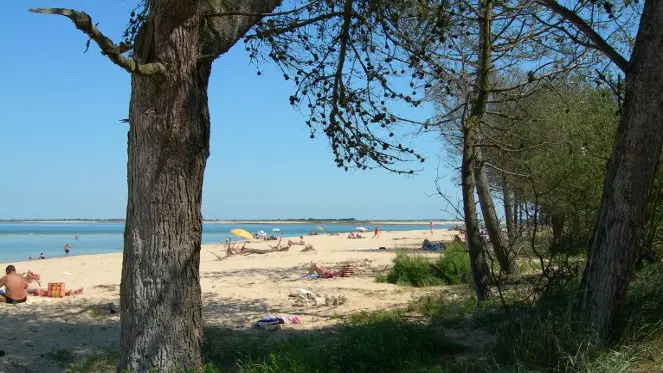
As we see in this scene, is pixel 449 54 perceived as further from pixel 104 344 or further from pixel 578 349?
pixel 104 344

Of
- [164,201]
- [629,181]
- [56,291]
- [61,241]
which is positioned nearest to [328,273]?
[56,291]

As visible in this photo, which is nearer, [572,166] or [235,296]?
[572,166]

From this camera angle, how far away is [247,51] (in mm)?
8078

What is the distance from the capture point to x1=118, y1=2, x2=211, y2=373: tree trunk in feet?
17.4

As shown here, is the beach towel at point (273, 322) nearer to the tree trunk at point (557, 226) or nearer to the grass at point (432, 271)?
the tree trunk at point (557, 226)

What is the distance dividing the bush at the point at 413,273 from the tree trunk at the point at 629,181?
8.67 m

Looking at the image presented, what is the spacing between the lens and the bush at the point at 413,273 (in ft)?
46.2

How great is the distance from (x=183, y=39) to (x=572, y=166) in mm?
6476

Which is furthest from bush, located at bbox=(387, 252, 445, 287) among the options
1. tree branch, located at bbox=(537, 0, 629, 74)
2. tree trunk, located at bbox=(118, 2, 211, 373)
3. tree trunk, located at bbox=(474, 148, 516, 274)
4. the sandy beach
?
tree trunk, located at bbox=(118, 2, 211, 373)

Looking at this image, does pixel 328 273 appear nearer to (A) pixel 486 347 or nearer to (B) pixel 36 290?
(B) pixel 36 290

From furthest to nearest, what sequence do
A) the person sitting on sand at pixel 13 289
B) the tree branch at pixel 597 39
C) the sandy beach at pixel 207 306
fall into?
the person sitting on sand at pixel 13 289
the sandy beach at pixel 207 306
the tree branch at pixel 597 39

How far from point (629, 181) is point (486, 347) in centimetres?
214

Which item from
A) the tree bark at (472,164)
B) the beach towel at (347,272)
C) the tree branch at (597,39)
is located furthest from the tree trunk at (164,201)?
the beach towel at (347,272)

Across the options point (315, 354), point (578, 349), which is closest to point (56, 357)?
point (315, 354)
